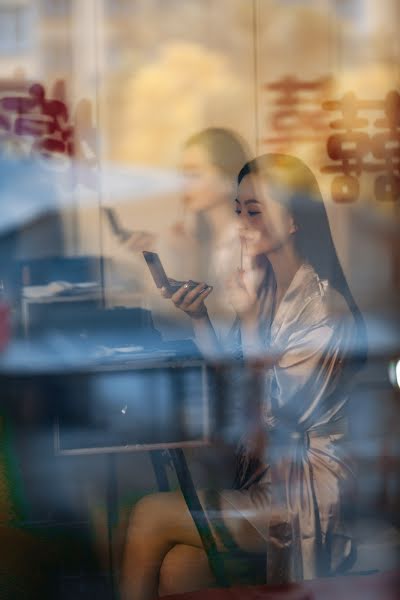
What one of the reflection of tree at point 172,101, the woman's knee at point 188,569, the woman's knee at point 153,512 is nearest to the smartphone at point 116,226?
the reflection of tree at point 172,101

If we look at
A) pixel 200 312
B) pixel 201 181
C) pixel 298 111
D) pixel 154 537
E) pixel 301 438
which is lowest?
pixel 154 537

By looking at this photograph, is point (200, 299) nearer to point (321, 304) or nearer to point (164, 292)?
point (164, 292)

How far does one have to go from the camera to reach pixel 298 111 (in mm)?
2557

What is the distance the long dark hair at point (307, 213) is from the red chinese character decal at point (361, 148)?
7 cm

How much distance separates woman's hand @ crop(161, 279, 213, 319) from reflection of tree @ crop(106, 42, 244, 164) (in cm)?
38

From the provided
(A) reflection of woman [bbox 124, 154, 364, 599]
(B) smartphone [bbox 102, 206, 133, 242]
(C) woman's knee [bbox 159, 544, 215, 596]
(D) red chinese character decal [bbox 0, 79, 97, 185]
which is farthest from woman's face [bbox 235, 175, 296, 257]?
(C) woman's knee [bbox 159, 544, 215, 596]

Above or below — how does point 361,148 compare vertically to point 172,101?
below

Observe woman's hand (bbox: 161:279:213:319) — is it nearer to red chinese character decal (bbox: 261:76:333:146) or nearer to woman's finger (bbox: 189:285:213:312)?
woman's finger (bbox: 189:285:213:312)

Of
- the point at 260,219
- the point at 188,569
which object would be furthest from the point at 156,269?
the point at 188,569

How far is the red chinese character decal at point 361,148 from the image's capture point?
2592 mm

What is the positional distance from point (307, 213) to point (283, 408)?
60cm

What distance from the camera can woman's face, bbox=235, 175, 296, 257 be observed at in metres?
2.55

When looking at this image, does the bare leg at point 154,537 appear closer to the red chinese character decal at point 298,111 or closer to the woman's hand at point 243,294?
the woman's hand at point 243,294

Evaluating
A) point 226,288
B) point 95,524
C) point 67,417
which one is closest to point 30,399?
point 67,417
